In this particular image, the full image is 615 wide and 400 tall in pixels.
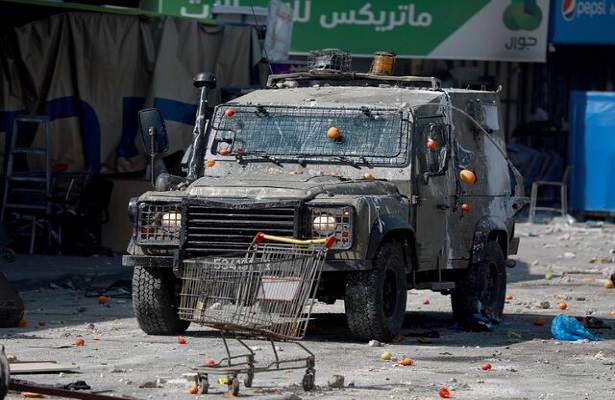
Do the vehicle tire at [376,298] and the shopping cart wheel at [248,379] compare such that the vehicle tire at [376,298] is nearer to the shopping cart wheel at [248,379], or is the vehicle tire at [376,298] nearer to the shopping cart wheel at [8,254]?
the shopping cart wheel at [248,379]

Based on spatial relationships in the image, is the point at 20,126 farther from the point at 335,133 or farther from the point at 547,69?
the point at 547,69

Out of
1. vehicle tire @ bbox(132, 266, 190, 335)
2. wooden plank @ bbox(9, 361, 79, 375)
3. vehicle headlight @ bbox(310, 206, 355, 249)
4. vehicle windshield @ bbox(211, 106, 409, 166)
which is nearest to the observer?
wooden plank @ bbox(9, 361, 79, 375)

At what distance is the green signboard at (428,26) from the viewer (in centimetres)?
2845

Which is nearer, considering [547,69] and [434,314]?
[434,314]

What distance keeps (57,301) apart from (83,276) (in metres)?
1.37

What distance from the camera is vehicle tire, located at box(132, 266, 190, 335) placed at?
41.1 feet

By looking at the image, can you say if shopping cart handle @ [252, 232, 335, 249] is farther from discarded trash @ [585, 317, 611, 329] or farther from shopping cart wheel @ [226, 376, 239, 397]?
discarded trash @ [585, 317, 611, 329]

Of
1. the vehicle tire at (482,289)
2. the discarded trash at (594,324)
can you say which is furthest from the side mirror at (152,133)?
the discarded trash at (594,324)

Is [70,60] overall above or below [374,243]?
above

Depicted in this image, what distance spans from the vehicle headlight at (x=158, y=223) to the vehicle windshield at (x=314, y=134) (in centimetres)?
118

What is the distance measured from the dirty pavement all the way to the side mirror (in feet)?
5.34

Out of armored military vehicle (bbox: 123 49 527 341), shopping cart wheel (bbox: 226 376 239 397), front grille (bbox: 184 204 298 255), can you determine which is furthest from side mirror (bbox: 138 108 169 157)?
shopping cart wheel (bbox: 226 376 239 397)

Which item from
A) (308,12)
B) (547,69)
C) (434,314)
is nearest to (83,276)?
(434,314)

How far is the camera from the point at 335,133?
42.9 feet
